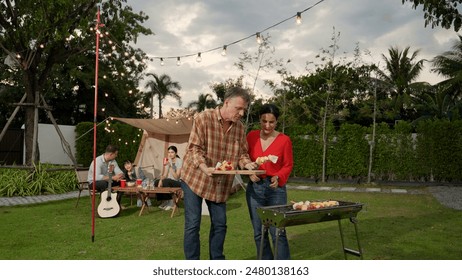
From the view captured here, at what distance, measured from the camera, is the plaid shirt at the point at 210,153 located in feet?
9.93

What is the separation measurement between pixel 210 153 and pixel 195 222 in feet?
1.56

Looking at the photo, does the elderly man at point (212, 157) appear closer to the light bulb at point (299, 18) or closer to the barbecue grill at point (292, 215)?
the barbecue grill at point (292, 215)

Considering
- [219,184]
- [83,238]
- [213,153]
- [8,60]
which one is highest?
[8,60]

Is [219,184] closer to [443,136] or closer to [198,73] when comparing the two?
[198,73]

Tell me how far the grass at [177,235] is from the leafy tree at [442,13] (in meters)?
2.69

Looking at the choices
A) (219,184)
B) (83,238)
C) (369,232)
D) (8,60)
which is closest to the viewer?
(219,184)

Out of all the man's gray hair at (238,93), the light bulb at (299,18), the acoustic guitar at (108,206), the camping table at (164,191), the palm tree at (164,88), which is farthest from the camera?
the palm tree at (164,88)

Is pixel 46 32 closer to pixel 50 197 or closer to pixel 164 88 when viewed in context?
pixel 50 197

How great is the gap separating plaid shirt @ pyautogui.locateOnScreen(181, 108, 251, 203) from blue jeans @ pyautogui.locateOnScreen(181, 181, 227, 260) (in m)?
0.06

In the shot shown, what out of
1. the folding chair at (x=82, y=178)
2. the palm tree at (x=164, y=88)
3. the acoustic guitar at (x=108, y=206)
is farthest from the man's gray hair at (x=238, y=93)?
the palm tree at (x=164, y=88)

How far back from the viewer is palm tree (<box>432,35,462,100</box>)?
2516cm

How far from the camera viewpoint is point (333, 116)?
1289cm
